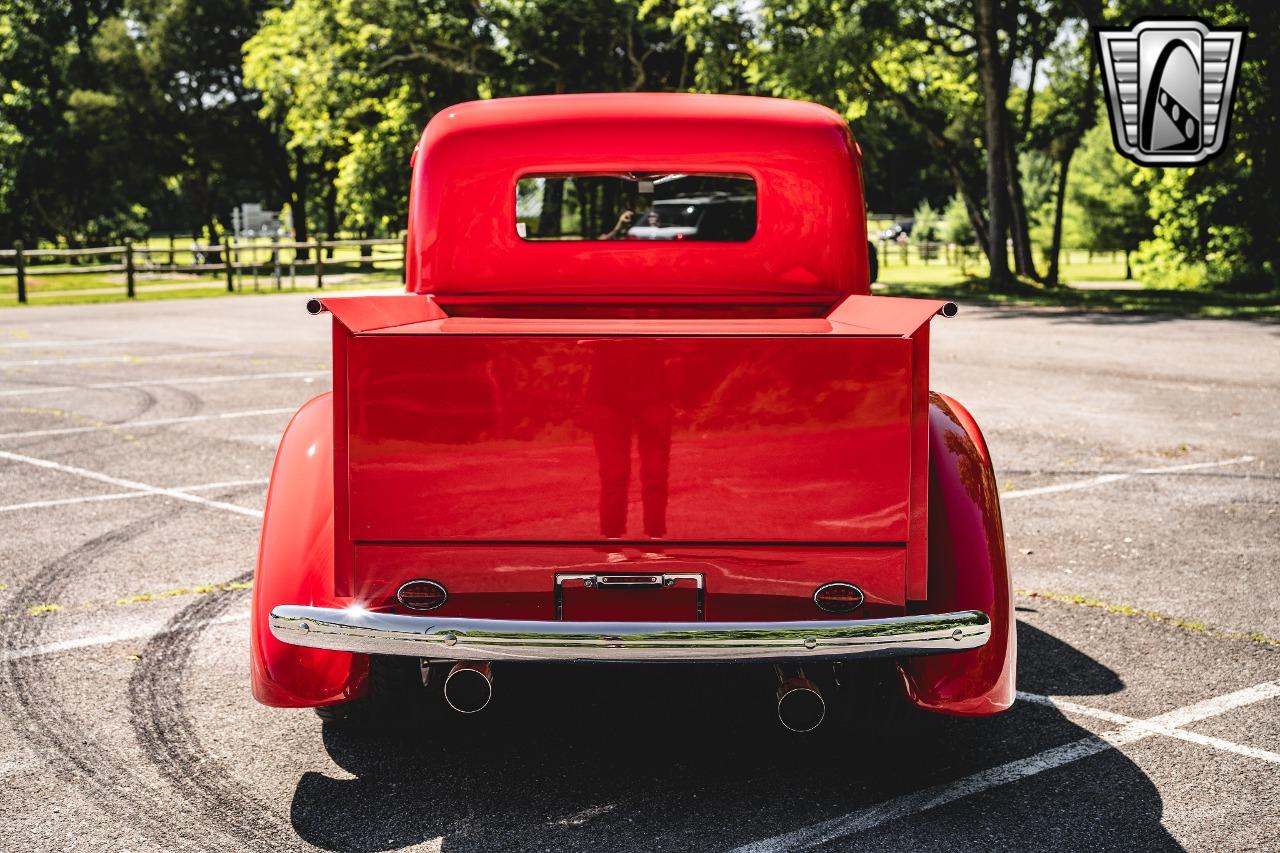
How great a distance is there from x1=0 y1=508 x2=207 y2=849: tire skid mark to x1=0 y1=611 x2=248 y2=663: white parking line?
0.05 m

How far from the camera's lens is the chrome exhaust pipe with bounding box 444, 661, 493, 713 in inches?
136

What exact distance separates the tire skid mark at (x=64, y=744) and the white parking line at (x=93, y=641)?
→ 0.17ft

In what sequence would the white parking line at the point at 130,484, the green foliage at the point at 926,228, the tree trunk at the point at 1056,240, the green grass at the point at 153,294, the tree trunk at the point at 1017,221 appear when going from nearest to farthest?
the white parking line at the point at 130,484, the green grass at the point at 153,294, the tree trunk at the point at 1017,221, the tree trunk at the point at 1056,240, the green foliage at the point at 926,228

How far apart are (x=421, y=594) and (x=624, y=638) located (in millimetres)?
603

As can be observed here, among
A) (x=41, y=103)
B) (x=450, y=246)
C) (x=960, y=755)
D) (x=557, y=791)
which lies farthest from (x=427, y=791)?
(x=41, y=103)

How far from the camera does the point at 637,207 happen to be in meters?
5.09

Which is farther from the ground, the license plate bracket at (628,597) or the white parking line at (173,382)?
the license plate bracket at (628,597)

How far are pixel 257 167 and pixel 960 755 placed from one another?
48390 mm

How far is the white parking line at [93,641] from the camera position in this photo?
193 inches

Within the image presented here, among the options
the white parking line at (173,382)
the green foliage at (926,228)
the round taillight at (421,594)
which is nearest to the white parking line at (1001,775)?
the round taillight at (421,594)

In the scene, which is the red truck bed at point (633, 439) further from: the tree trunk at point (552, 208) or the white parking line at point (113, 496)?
the white parking line at point (113, 496)

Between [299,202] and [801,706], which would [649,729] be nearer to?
[801,706]

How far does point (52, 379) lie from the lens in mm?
13164

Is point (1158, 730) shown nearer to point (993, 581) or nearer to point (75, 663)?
point (993, 581)
